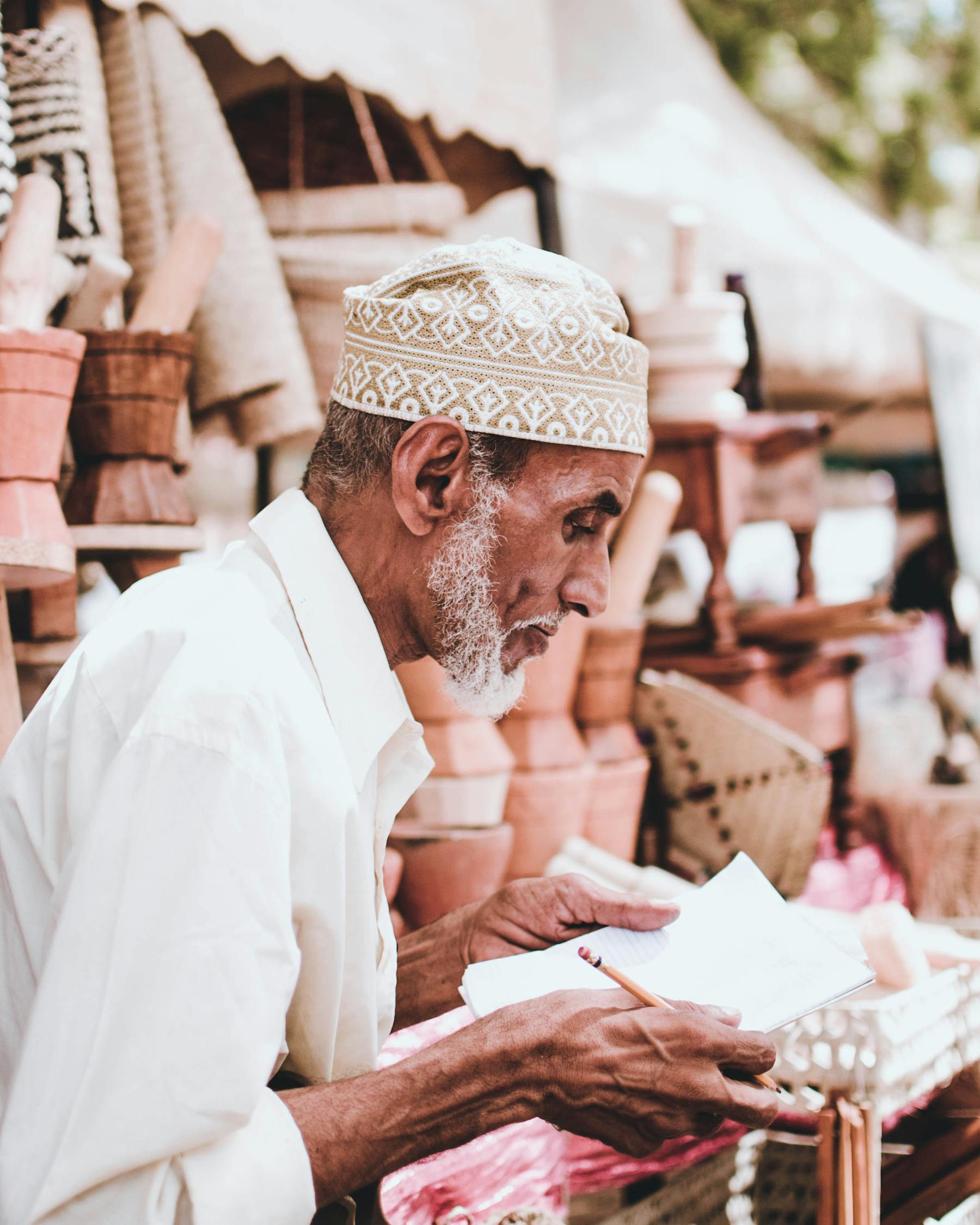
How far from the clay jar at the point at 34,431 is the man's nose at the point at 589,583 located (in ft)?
2.18

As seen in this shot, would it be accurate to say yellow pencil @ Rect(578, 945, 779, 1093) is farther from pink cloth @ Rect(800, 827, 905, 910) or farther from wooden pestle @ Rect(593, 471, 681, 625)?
pink cloth @ Rect(800, 827, 905, 910)

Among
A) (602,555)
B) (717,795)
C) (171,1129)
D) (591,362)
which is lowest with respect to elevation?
(717,795)

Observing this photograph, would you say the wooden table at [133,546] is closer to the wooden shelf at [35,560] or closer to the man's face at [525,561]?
the wooden shelf at [35,560]

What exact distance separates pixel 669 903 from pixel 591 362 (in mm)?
759

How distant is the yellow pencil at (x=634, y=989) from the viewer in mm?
1330

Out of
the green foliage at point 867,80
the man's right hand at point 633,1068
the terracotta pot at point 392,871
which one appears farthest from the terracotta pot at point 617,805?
the green foliage at point 867,80

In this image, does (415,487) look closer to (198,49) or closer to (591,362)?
(591,362)

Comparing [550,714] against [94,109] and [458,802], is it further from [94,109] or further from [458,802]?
[94,109]

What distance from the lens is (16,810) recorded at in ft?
4.14

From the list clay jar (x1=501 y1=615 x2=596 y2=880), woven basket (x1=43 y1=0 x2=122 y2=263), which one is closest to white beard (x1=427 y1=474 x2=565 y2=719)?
clay jar (x1=501 y1=615 x2=596 y2=880)

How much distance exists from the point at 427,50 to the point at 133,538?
159cm

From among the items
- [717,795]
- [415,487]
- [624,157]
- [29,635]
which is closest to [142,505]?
[29,635]

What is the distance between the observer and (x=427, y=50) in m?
2.85

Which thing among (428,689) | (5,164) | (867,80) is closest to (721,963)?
(428,689)
